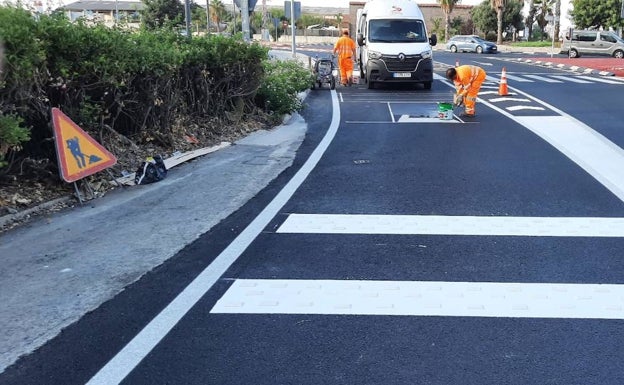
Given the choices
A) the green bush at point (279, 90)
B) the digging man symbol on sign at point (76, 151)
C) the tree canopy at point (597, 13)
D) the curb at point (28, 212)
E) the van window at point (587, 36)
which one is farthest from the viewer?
the tree canopy at point (597, 13)

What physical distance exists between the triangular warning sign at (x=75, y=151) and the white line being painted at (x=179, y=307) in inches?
86.3

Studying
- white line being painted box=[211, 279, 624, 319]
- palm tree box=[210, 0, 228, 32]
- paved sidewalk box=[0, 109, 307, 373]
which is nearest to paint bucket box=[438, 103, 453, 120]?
paved sidewalk box=[0, 109, 307, 373]

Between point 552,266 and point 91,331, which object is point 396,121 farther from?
point 91,331

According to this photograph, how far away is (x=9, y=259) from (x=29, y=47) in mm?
2288

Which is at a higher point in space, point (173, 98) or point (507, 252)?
point (173, 98)

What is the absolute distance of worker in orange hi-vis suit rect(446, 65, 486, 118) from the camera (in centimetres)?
1338

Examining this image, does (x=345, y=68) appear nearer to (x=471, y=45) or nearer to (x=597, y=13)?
(x=471, y=45)

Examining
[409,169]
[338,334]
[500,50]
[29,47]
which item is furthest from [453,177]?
[500,50]

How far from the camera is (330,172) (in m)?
8.69

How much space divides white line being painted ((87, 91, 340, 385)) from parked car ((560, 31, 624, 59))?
38.0 m

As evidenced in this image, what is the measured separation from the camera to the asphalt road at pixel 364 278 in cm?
360

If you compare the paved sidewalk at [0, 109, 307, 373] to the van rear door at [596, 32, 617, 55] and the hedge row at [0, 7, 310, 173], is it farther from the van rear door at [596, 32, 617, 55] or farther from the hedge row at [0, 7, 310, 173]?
the van rear door at [596, 32, 617, 55]

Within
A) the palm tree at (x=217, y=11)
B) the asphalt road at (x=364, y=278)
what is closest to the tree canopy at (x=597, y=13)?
the palm tree at (x=217, y=11)

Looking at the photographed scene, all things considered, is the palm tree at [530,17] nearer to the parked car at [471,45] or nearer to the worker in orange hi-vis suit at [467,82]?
the parked car at [471,45]
